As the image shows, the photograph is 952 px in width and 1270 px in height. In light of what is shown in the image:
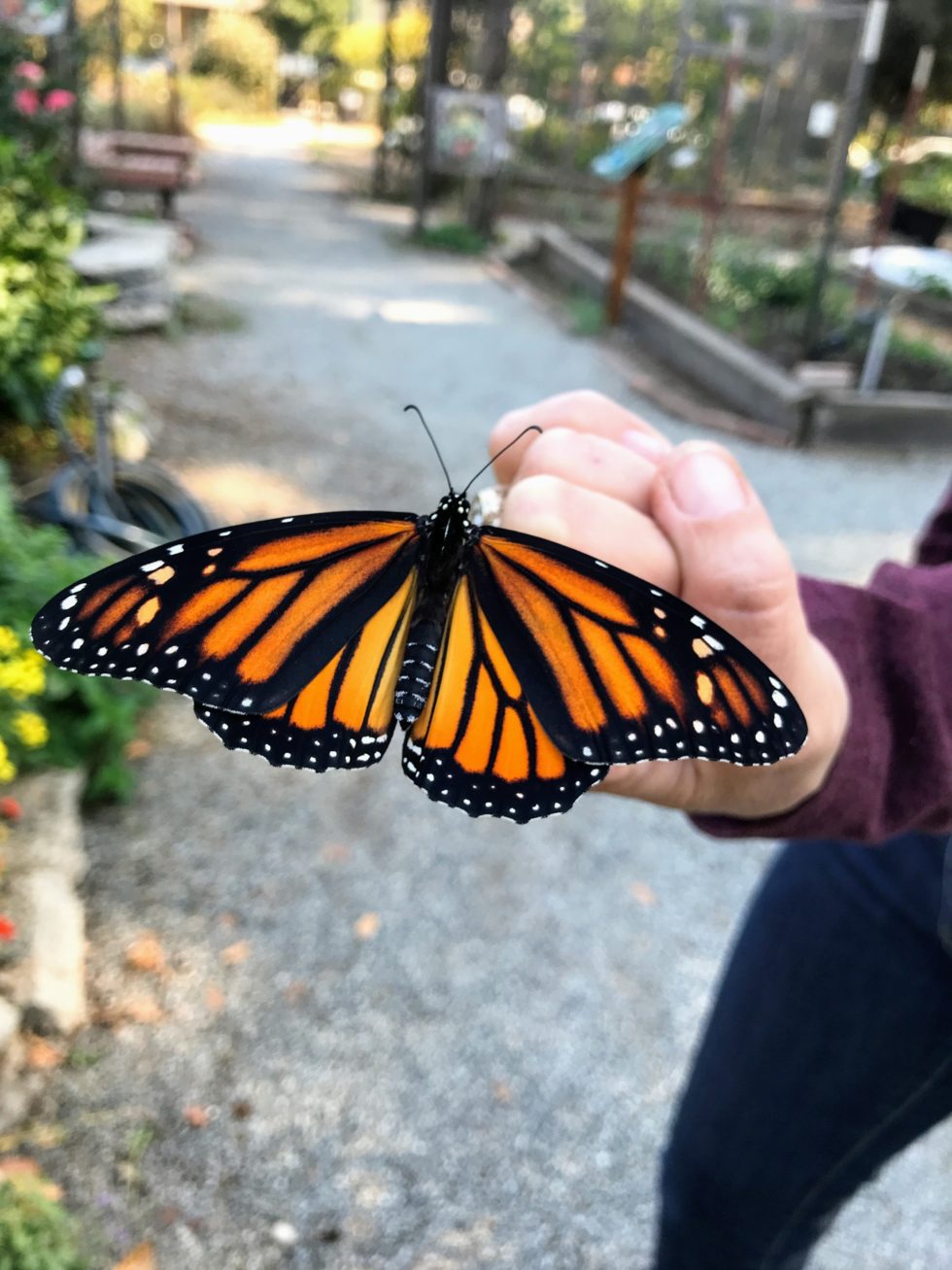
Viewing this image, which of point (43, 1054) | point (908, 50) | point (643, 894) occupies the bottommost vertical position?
point (643, 894)

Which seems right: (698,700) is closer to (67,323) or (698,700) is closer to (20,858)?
(20,858)

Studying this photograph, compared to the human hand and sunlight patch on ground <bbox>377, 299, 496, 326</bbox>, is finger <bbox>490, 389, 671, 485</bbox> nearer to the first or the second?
the human hand

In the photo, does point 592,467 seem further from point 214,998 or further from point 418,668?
point 214,998

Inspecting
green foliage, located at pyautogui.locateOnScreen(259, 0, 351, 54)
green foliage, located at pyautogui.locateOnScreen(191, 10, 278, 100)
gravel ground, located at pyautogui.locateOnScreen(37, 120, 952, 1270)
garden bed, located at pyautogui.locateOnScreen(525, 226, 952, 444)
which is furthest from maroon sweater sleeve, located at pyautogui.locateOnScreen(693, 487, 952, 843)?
green foliage, located at pyautogui.locateOnScreen(259, 0, 351, 54)

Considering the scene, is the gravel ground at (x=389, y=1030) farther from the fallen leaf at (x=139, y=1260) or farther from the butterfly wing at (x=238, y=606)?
the butterfly wing at (x=238, y=606)

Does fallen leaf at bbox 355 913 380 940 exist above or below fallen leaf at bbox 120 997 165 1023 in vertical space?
below

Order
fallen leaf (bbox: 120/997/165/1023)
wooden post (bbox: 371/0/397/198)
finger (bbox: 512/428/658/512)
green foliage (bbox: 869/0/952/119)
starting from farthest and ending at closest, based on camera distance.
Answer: wooden post (bbox: 371/0/397/198) < green foliage (bbox: 869/0/952/119) < fallen leaf (bbox: 120/997/165/1023) < finger (bbox: 512/428/658/512)

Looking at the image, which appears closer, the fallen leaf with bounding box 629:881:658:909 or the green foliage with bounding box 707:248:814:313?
the fallen leaf with bounding box 629:881:658:909

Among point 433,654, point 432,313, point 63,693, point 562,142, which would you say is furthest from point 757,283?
point 433,654

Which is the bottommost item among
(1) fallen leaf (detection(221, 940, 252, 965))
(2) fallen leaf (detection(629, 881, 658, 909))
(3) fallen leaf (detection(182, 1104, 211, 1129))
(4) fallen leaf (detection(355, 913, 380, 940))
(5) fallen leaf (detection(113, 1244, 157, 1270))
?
(2) fallen leaf (detection(629, 881, 658, 909))
